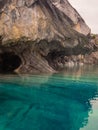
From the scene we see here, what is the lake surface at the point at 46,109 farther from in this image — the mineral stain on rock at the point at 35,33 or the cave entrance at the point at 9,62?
the cave entrance at the point at 9,62

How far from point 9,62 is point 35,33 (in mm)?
7353

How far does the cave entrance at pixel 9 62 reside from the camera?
128ft

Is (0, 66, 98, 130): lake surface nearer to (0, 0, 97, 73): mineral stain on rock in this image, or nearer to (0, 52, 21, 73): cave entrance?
(0, 0, 97, 73): mineral stain on rock

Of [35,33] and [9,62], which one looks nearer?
[35,33]

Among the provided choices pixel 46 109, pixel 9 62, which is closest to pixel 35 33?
pixel 9 62

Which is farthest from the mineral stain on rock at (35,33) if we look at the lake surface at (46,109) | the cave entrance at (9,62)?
the lake surface at (46,109)

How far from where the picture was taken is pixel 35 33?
34.6 m

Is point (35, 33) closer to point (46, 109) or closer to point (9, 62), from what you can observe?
point (9, 62)

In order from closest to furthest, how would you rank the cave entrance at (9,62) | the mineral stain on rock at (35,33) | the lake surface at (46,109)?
the lake surface at (46,109) < the mineral stain on rock at (35,33) < the cave entrance at (9,62)

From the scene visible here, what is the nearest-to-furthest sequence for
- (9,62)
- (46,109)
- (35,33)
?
(46,109)
(35,33)
(9,62)

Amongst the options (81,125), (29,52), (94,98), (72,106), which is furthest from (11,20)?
(81,125)

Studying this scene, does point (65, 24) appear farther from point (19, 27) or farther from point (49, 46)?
point (19, 27)

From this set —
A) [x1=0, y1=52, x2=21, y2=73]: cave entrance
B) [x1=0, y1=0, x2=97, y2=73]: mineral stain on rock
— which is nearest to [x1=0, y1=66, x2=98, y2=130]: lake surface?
[x1=0, y1=0, x2=97, y2=73]: mineral stain on rock

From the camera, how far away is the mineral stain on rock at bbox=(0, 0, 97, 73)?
33.3 metres
